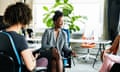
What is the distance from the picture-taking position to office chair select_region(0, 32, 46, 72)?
2068 mm

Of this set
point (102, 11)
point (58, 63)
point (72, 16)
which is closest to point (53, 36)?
point (58, 63)

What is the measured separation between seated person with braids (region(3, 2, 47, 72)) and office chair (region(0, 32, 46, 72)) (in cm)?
4

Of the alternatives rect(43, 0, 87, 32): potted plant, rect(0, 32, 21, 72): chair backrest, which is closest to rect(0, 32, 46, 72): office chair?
rect(0, 32, 21, 72): chair backrest

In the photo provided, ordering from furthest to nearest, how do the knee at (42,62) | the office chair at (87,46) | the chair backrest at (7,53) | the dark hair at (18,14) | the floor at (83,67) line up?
the office chair at (87,46)
the floor at (83,67)
the knee at (42,62)
the dark hair at (18,14)
the chair backrest at (7,53)

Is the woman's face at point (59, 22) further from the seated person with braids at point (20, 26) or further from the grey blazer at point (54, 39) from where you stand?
the seated person with braids at point (20, 26)

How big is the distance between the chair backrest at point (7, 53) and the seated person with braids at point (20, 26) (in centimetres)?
5

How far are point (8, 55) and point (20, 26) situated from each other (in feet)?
0.99

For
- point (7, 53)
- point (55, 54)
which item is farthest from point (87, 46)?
point (7, 53)

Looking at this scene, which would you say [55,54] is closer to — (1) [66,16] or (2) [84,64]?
(2) [84,64]

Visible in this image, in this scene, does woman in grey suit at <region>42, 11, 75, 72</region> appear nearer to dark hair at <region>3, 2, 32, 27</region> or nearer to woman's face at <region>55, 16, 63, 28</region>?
woman's face at <region>55, 16, 63, 28</region>

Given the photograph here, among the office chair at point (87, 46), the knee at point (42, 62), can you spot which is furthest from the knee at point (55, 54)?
the office chair at point (87, 46)

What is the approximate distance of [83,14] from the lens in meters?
6.57

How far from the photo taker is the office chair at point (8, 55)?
207 centimetres

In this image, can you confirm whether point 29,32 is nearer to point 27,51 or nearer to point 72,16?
point 72,16
